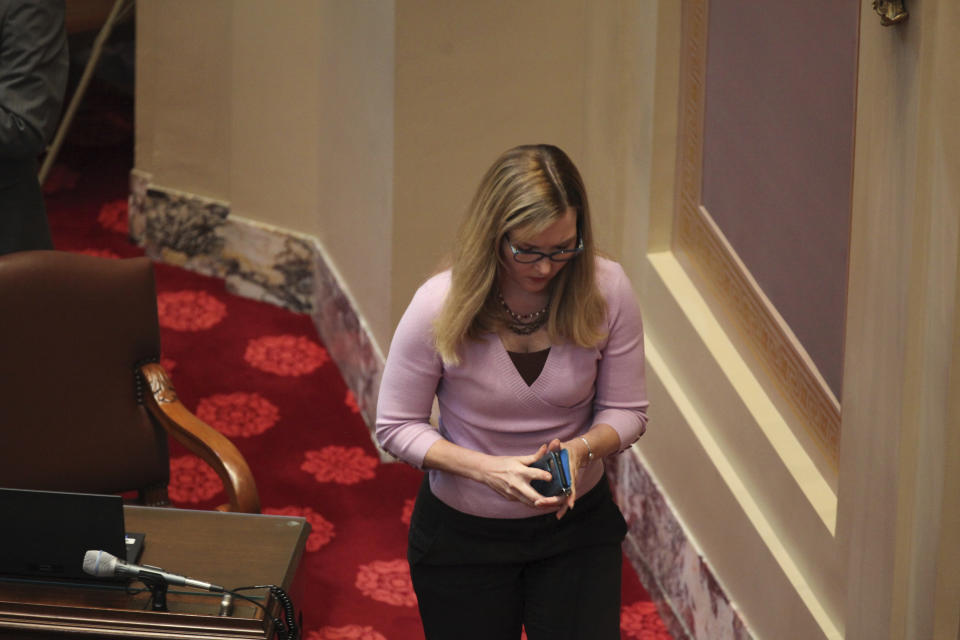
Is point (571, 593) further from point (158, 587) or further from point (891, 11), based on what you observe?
point (891, 11)

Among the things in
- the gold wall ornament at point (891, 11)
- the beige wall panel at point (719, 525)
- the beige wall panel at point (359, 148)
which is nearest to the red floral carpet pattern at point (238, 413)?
the beige wall panel at point (359, 148)

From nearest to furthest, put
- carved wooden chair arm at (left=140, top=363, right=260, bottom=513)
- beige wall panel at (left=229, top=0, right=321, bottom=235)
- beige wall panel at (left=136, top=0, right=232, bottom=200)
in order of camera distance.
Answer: carved wooden chair arm at (left=140, top=363, right=260, bottom=513), beige wall panel at (left=229, top=0, right=321, bottom=235), beige wall panel at (left=136, top=0, right=232, bottom=200)

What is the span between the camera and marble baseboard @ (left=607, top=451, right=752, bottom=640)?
3461 millimetres

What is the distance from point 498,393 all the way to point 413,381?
16 centimetres

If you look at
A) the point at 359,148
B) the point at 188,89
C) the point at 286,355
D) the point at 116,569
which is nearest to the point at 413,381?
the point at 116,569

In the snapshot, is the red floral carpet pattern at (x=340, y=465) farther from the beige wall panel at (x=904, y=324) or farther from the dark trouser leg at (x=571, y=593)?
the beige wall panel at (x=904, y=324)

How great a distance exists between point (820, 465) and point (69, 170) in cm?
397

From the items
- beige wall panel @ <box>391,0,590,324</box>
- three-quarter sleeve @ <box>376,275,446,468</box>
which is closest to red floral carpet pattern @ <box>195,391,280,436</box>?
beige wall panel @ <box>391,0,590,324</box>

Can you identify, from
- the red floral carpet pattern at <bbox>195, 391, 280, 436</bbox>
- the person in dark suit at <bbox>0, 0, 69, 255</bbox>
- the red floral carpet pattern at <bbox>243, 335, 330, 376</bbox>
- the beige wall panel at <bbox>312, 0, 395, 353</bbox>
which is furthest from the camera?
the red floral carpet pattern at <bbox>243, 335, 330, 376</bbox>

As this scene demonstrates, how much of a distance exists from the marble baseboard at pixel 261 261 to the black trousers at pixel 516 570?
175cm

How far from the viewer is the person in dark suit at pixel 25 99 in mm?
3252

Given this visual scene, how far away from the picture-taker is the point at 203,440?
3123 mm

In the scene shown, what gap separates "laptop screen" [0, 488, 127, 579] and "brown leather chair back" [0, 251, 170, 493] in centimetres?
89

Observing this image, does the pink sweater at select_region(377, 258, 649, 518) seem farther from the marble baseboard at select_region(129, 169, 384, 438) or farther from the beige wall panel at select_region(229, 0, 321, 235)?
the beige wall panel at select_region(229, 0, 321, 235)
